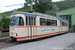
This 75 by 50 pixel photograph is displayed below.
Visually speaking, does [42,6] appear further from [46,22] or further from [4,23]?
[46,22]

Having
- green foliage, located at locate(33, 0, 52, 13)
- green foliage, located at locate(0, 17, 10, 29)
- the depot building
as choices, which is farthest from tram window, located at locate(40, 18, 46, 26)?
green foliage, located at locate(33, 0, 52, 13)

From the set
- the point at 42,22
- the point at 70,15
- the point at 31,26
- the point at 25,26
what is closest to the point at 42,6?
the point at 70,15

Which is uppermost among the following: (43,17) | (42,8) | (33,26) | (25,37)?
(42,8)

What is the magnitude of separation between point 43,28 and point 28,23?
9.19 feet

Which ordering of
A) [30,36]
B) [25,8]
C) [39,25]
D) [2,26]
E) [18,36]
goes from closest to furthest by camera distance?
[18,36] → [30,36] → [39,25] → [2,26] → [25,8]

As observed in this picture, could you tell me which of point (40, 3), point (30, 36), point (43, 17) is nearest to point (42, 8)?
point (40, 3)

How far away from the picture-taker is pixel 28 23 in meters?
10.2

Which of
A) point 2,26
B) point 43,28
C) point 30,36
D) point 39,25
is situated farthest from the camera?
point 2,26

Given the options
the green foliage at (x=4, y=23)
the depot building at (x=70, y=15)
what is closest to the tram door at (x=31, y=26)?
the green foliage at (x=4, y=23)

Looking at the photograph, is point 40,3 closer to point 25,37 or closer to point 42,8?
point 42,8

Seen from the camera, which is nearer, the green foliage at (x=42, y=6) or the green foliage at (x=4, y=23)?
the green foliage at (x=4, y=23)

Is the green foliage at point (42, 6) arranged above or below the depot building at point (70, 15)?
above

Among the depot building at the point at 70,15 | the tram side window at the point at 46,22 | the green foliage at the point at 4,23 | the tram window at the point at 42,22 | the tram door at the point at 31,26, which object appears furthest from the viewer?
the depot building at the point at 70,15

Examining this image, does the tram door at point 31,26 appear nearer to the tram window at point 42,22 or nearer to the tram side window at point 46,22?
the tram window at point 42,22
